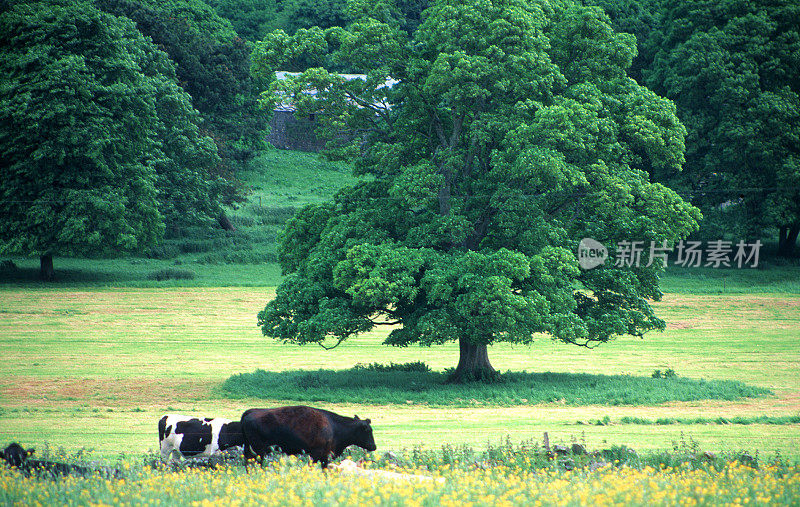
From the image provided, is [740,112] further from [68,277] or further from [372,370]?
[68,277]

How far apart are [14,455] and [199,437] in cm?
351

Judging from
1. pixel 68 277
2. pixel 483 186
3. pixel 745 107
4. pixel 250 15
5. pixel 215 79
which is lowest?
pixel 68 277

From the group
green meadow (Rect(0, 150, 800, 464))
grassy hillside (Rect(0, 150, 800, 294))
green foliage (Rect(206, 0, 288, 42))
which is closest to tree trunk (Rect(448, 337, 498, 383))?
green meadow (Rect(0, 150, 800, 464))

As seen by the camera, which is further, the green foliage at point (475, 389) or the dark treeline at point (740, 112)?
the dark treeline at point (740, 112)

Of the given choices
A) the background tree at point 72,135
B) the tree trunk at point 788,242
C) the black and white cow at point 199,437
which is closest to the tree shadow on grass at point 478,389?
the black and white cow at point 199,437

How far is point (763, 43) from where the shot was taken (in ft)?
194

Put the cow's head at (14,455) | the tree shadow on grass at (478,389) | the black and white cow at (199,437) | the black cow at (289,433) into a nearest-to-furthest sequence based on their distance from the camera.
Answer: the cow's head at (14,455) < the black cow at (289,433) < the black and white cow at (199,437) < the tree shadow on grass at (478,389)

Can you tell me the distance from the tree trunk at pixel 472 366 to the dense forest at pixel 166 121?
20.2 metres

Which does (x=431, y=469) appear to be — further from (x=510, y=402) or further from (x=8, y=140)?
(x=8, y=140)

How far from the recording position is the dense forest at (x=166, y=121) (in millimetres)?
51438

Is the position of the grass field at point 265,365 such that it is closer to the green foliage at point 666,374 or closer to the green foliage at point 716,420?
the green foliage at point 716,420

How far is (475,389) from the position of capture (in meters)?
29.6

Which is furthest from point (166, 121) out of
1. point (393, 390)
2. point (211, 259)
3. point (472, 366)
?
point (393, 390)

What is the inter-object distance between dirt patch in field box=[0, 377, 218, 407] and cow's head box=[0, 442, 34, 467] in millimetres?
12402
